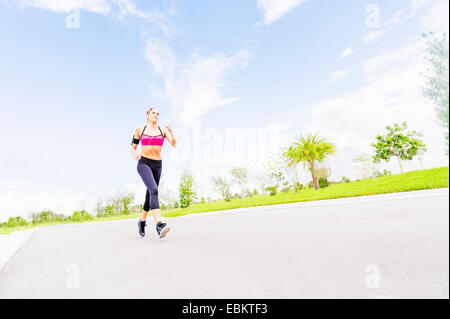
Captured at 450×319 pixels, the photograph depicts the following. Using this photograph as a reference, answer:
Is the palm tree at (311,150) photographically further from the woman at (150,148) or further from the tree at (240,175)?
the woman at (150,148)

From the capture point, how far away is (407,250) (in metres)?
2.34

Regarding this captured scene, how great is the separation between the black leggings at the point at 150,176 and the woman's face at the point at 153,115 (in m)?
0.72

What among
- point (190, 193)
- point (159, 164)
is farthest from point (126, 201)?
point (159, 164)

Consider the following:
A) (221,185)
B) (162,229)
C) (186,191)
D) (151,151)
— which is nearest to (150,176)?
(151,151)

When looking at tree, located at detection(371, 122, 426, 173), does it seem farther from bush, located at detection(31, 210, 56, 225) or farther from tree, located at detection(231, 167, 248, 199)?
bush, located at detection(31, 210, 56, 225)

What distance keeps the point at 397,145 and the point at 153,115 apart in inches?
1436

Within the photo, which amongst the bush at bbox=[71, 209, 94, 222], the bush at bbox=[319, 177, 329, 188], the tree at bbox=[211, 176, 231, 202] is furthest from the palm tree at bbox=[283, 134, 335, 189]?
the bush at bbox=[71, 209, 94, 222]

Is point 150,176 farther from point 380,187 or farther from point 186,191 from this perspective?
point 186,191

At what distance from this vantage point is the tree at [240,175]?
1235 inches

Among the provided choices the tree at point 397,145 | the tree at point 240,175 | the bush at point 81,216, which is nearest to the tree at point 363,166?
the tree at point 397,145

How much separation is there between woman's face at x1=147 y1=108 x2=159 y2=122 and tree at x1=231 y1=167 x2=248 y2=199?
1053 inches

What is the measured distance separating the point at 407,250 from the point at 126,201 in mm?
26517

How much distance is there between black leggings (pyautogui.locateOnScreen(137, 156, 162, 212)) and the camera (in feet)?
13.9

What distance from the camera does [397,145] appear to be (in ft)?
107
